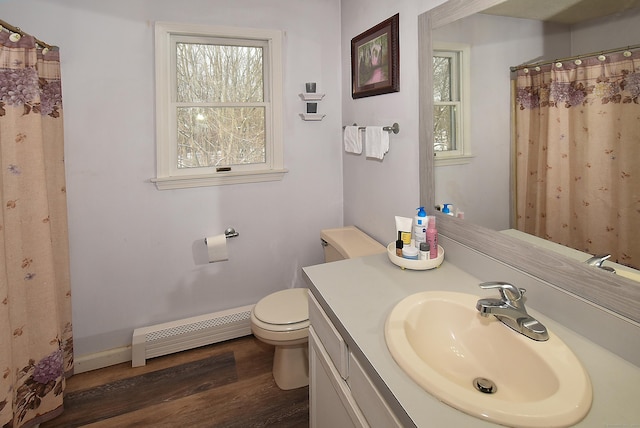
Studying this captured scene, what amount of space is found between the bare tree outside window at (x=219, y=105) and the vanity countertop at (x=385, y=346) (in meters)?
1.18

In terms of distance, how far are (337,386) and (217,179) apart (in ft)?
4.92

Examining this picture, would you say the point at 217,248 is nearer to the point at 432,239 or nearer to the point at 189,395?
the point at 189,395

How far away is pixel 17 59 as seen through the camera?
5.02ft

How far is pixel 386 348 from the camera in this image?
0.94m

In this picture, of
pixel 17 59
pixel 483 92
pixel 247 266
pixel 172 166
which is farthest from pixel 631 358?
pixel 17 59

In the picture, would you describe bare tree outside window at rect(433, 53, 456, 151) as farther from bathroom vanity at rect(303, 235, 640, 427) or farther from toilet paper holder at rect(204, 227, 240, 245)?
toilet paper holder at rect(204, 227, 240, 245)

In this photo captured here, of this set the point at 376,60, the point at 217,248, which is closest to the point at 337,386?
the point at 217,248

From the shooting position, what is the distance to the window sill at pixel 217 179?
84.0 inches

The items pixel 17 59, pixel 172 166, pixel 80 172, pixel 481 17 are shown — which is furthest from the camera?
pixel 172 166

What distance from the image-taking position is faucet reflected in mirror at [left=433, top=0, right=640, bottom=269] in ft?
2.96

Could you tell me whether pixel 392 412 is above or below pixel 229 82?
below

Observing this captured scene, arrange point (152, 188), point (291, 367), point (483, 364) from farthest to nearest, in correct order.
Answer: point (152, 188) → point (291, 367) → point (483, 364)

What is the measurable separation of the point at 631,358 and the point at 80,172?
238 cm

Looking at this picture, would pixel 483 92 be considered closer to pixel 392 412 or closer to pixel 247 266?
pixel 392 412
